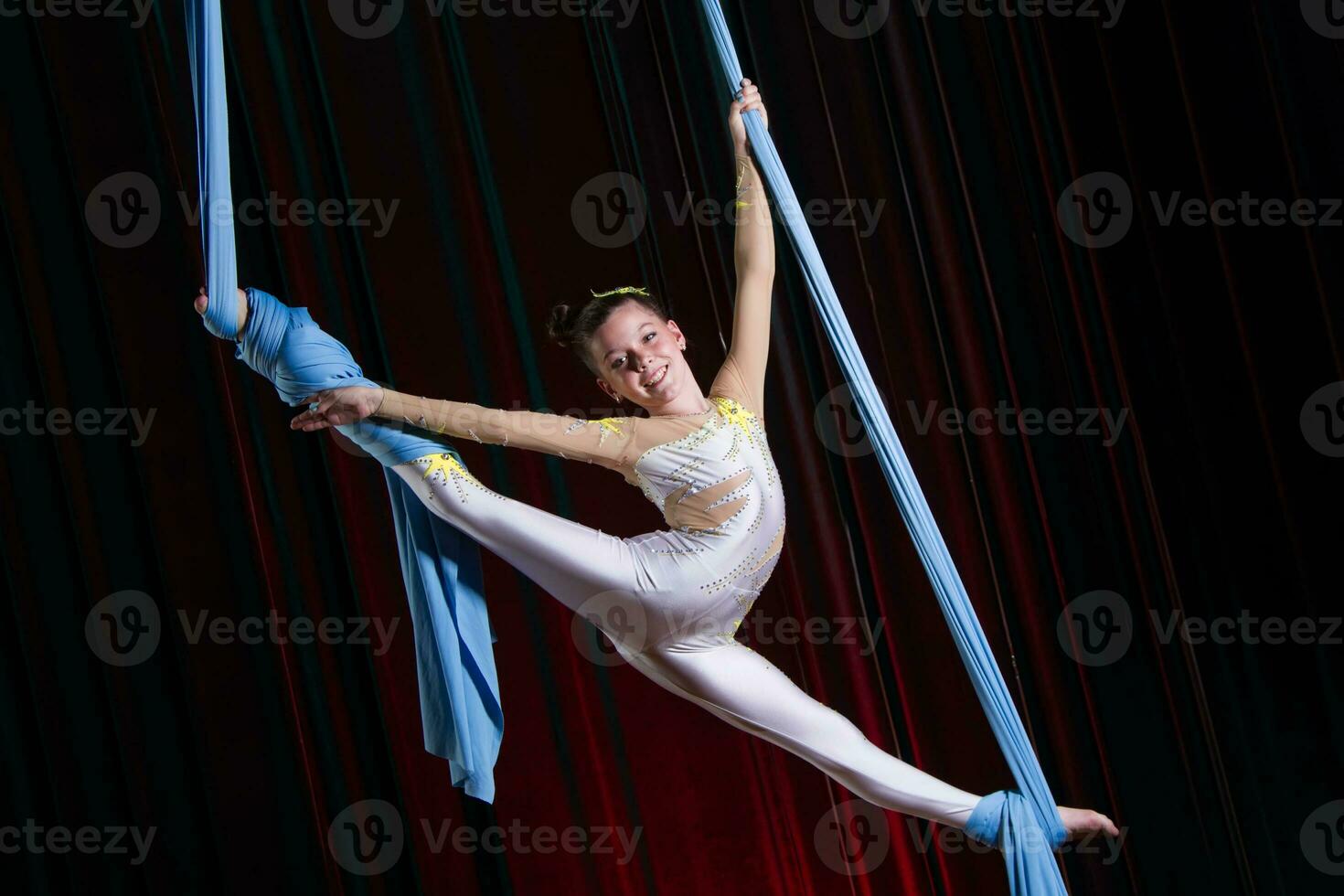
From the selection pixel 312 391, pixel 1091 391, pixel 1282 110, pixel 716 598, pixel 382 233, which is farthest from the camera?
pixel 382 233

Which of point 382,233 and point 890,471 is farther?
point 382,233

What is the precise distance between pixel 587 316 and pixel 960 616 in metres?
0.81

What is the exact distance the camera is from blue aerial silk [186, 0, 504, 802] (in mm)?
1707

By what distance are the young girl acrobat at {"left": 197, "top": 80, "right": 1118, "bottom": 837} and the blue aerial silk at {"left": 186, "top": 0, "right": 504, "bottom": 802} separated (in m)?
0.03

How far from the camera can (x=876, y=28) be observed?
271cm

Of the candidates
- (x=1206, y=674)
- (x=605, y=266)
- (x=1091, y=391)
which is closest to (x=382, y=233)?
(x=605, y=266)

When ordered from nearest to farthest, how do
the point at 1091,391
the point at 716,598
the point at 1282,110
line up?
the point at 716,598
the point at 1282,110
the point at 1091,391

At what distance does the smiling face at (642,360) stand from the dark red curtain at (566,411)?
32.0 inches

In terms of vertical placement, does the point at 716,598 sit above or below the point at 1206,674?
above

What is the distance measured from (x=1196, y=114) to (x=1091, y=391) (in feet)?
2.14

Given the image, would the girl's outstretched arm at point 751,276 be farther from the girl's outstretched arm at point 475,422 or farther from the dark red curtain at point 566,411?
the dark red curtain at point 566,411

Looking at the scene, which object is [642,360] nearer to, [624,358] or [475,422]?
[624,358]

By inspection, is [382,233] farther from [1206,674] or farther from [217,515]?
[1206,674]

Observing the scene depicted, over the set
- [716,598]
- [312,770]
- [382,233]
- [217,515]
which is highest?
[382,233]
